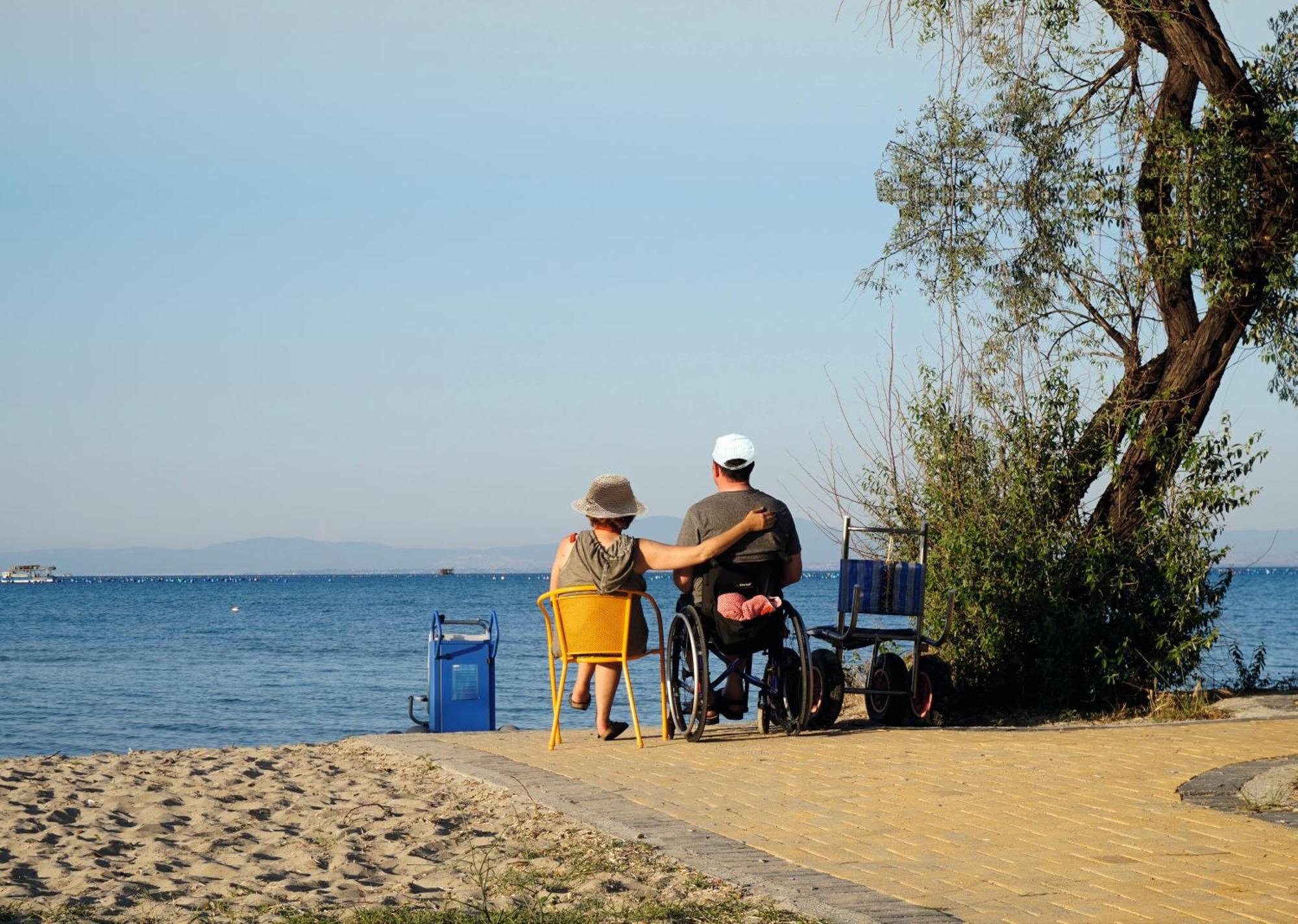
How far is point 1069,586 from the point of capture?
10.3 m

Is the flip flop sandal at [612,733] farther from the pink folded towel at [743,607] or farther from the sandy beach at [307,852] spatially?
the sandy beach at [307,852]

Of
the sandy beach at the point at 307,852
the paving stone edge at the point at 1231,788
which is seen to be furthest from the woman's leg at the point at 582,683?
the paving stone edge at the point at 1231,788

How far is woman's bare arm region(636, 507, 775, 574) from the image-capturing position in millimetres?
8008

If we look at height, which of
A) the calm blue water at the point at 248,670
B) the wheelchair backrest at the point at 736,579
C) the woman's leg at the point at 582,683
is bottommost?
the calm blue water at the point at 248,670

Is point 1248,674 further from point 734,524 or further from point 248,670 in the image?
point 248,670

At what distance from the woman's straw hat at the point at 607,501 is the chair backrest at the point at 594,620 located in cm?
51

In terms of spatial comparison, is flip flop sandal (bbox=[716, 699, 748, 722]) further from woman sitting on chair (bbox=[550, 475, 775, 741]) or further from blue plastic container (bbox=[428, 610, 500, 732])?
blue plastic container (bbox=[428, 610, 500, 732])

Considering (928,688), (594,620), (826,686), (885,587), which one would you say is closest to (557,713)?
(594,620)

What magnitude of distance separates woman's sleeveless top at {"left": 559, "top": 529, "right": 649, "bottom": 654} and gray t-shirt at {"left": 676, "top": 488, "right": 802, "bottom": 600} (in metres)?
0.37

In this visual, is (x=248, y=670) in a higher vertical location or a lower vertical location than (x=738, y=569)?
lower

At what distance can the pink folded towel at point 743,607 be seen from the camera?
26.5ft

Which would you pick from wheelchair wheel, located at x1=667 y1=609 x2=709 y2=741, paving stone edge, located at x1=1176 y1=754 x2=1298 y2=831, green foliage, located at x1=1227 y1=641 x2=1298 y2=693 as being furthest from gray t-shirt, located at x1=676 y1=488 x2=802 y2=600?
green foliage, located at x1=1227 y1=641 x2=1298 y2=693

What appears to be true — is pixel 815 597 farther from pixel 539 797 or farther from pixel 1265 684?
pixel 539 797

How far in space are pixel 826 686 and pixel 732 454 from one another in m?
1.56
